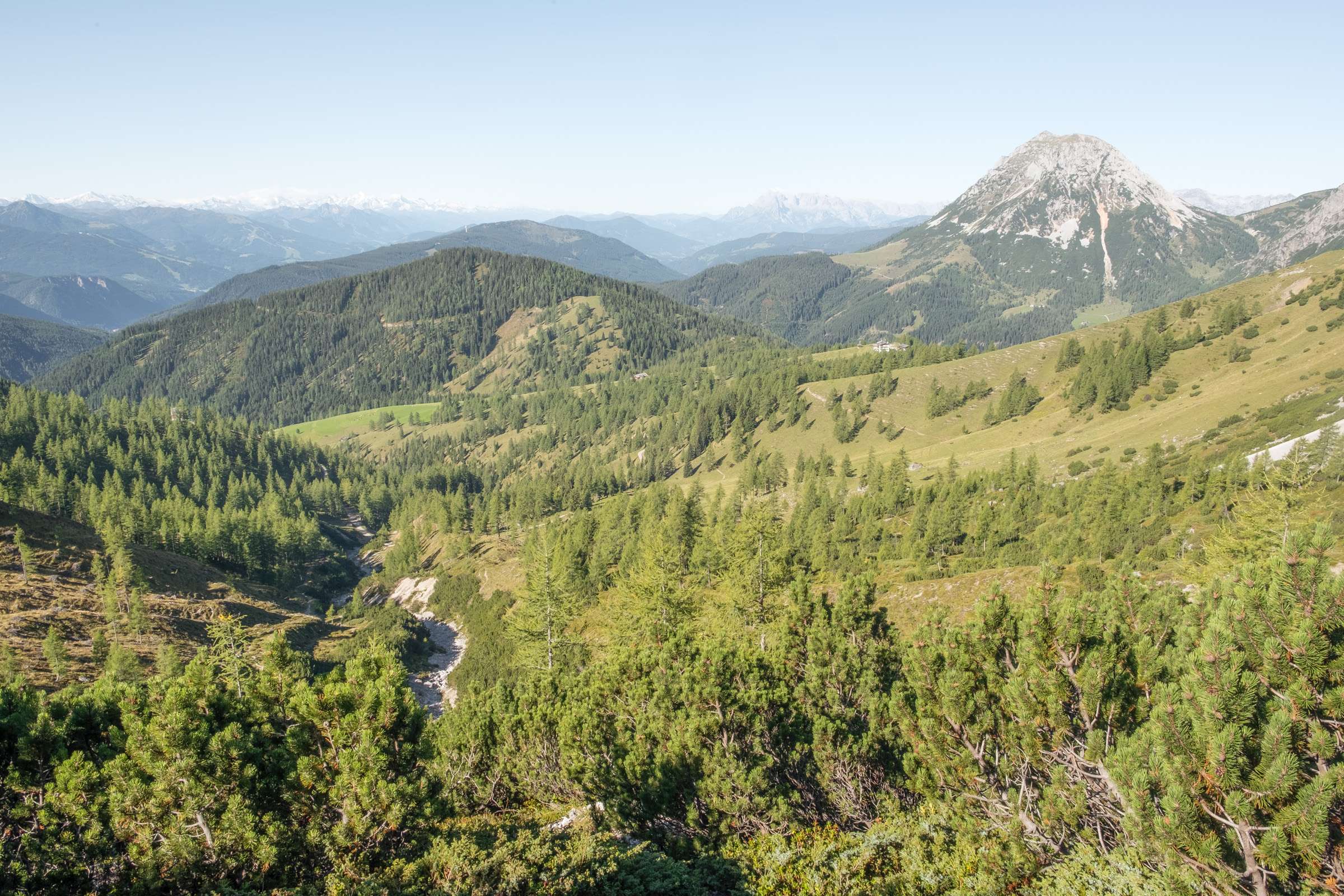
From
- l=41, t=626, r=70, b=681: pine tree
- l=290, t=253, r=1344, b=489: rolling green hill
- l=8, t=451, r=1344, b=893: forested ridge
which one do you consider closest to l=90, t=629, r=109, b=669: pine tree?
l=41, t=626, r=70, b=681: pine tree

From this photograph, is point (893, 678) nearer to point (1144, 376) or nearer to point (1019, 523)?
point (1019, 523)

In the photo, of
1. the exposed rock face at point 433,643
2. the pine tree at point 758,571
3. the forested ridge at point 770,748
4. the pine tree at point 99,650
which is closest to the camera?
the forested ridge at point 770,748

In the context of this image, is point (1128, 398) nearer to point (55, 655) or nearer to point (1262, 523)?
point (1262, 523)

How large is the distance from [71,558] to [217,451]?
5148 inches

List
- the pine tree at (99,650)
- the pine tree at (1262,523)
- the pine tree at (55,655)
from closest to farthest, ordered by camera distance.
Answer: the pine tree at (1262,523), the pine tree at (55,655), the pine tree at (99,650)

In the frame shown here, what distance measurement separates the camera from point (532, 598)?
50.0m

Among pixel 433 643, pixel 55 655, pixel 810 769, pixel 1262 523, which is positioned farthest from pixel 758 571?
pixel 433 643

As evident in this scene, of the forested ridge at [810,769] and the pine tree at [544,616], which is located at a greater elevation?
the forested ridge at [810,769]

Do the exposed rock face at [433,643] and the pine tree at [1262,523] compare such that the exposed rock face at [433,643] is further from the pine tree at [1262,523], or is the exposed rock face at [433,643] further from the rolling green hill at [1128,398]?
the rolling green hill at [1128,398]

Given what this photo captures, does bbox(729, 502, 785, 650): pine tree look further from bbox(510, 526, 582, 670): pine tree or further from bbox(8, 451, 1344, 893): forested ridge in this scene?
bbox(8, 451, 1344, 893): forested ridge

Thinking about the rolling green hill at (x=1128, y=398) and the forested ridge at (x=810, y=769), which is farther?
the rolling green hill at (x=1128, y=398)

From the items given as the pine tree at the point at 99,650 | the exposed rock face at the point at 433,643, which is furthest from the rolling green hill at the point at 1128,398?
the pine tree at the point at 99,650

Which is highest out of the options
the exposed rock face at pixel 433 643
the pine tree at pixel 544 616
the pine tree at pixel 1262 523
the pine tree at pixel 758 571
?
the pine tree at pixel 1262 523

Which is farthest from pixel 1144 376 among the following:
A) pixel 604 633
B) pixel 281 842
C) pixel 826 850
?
pixel 281 842
